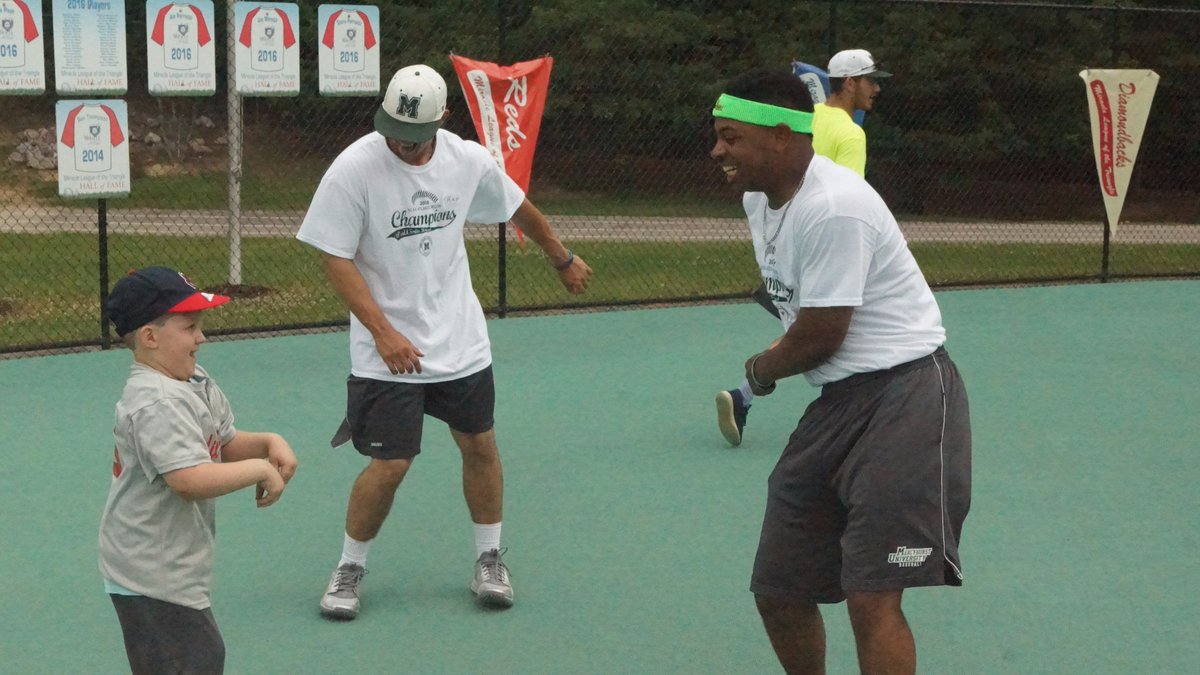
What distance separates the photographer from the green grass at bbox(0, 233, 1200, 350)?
37.4ft

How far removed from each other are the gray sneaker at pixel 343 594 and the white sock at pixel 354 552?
0.5 inches

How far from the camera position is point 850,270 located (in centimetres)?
357

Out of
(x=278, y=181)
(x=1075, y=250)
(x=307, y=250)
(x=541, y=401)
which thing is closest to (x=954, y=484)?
(x=541, y=401)

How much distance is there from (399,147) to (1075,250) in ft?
46.4

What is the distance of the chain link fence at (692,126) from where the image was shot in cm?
2070

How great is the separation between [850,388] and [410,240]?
1725mm

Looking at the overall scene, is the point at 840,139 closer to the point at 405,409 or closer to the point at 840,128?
the point at 840,128

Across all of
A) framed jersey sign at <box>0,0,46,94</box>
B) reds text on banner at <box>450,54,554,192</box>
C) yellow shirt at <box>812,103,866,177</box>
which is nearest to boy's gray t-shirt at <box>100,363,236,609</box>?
yellow shirt at <box>812,103,866,177</box>

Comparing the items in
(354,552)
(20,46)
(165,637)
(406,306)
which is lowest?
(354,552)

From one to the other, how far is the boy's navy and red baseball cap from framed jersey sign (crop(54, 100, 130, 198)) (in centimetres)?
611

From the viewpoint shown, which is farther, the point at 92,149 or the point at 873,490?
the point at 92,149

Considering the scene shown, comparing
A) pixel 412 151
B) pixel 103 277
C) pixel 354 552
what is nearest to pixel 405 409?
pixel 354 552

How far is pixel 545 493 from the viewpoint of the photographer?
6.45 m

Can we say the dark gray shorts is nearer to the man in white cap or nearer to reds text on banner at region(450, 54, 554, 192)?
the man in white cap
